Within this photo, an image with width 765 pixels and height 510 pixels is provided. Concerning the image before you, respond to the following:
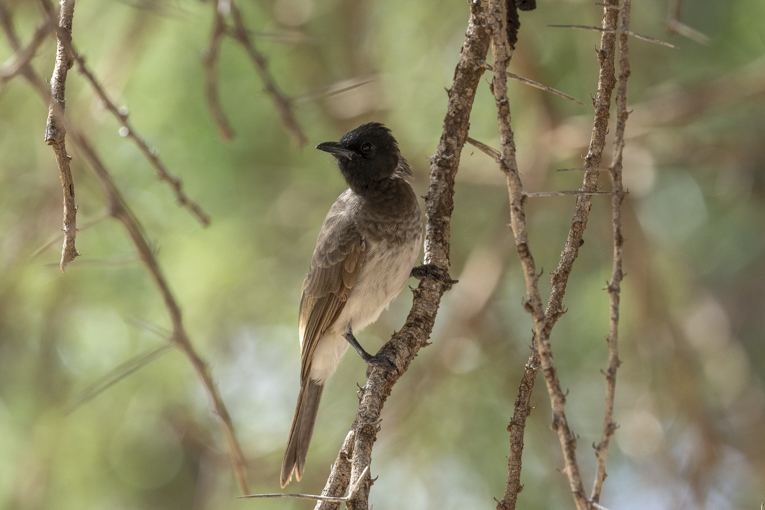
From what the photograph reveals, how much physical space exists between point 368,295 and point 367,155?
705 millimetres

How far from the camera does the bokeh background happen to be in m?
4.86

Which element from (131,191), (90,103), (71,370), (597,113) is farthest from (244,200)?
(597,113)

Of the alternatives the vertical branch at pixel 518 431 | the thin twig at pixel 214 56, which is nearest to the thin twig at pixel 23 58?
the thin twig at pixel 214 56

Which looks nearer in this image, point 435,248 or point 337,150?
point 435,248

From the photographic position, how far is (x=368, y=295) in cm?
369

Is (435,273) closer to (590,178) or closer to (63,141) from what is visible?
(590,178)

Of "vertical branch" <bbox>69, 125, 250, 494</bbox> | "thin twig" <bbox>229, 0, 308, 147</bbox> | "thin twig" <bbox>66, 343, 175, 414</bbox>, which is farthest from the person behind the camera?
"thin twig" <bbox>229, 0, 308, 147</bbox>

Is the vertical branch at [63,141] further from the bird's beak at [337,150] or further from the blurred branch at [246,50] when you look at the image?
the bird's beak at [337,150]

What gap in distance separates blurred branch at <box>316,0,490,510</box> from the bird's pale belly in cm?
63

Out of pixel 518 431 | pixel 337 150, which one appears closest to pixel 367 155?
pixel 337 150

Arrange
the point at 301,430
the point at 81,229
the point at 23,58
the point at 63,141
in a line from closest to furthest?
the point at 23,58 < the point at 63,141 < the point at 81,229 < the point at 301,430

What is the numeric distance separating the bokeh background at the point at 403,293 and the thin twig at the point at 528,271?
3.02 m

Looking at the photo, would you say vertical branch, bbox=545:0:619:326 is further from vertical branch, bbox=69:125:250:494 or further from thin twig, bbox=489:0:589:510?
vertical branch, bbox=69:125:250:494

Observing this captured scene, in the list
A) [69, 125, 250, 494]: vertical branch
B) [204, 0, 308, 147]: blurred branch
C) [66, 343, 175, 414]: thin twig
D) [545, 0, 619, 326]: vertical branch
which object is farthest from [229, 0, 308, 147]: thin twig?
[545, 0, 619, 326]: vertical branch
